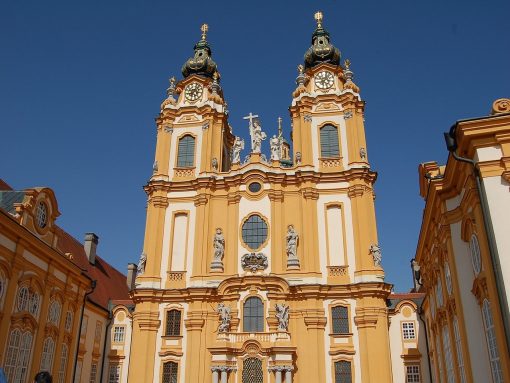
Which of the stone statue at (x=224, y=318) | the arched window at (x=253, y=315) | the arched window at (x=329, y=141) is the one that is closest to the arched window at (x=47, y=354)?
the stone statue at (x=224, y=318)

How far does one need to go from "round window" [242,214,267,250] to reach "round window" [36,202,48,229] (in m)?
11.4

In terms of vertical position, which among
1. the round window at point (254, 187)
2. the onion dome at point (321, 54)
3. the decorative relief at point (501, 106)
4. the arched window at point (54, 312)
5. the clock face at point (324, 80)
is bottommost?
the arched window at point (54, 312)

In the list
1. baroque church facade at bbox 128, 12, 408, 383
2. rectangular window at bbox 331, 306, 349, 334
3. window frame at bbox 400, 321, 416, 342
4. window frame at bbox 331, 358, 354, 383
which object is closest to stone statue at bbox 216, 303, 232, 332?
baroque church facade at bbox 128, 12, 408, 383

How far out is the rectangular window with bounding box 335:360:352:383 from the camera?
2609 cm

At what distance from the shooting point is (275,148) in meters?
33.1

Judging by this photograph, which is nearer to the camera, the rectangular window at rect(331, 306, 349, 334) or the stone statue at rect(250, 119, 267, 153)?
the rectangular window at rect(331, 306, 349, 334)

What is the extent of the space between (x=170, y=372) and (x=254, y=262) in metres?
7.55

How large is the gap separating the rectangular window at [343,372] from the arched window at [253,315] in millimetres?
4427

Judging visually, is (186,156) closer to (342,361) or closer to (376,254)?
(376,254)

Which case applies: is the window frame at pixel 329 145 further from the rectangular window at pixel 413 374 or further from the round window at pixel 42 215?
the round window at pixel 42 215

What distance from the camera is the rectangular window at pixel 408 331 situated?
27656 millimetres

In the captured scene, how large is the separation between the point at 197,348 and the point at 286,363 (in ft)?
16.8

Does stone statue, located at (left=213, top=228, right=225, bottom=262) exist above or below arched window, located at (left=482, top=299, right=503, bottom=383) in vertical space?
above

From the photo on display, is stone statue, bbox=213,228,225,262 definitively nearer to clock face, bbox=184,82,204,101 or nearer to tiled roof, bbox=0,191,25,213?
clock face, bbox=184,82,204,101
